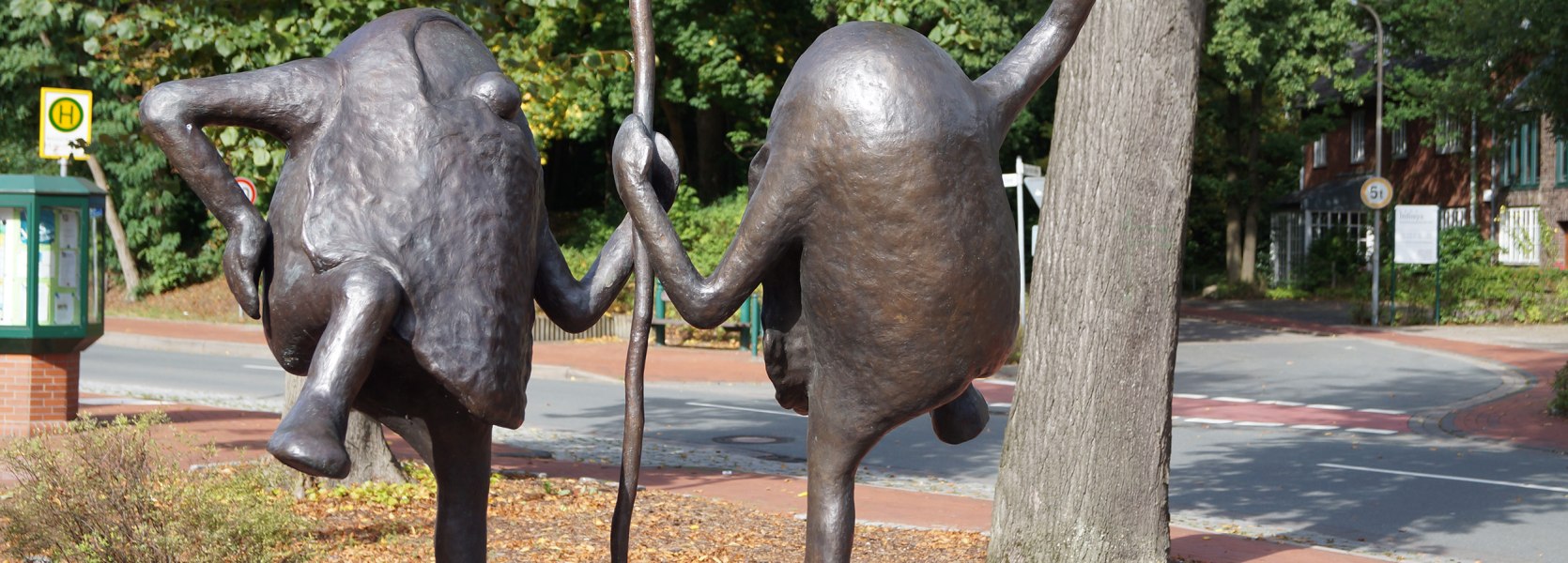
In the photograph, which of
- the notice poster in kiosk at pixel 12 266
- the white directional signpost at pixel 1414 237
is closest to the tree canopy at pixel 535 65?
the notice poster in kiosk at pixel 12 266

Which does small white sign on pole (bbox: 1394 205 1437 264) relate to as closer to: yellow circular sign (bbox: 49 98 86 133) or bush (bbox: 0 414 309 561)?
yellow circular sign (bbox: 49 98 86 133)

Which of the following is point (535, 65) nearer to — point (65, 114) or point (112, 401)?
point (65, 114)

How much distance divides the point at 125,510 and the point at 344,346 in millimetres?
2585

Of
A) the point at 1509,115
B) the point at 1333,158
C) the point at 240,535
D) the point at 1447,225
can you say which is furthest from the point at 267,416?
the point at 1333,158

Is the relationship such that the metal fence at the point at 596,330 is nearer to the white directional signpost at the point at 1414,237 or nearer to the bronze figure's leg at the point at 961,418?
the white directional signpost at the point at 1414,237

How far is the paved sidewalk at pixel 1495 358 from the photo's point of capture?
1183 cm

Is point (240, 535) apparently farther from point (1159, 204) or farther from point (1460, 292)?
point (1460, 292)

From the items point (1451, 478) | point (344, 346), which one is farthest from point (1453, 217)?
point (344, 346)

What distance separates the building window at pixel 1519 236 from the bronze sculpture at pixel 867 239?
2986cm

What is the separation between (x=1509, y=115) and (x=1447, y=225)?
16.8 metres

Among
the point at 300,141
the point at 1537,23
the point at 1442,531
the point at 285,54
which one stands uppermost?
the point at 1537,23

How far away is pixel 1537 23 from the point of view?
14969 mm

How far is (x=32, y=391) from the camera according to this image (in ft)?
32.1

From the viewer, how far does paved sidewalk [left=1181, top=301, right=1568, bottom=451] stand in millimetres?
11828
